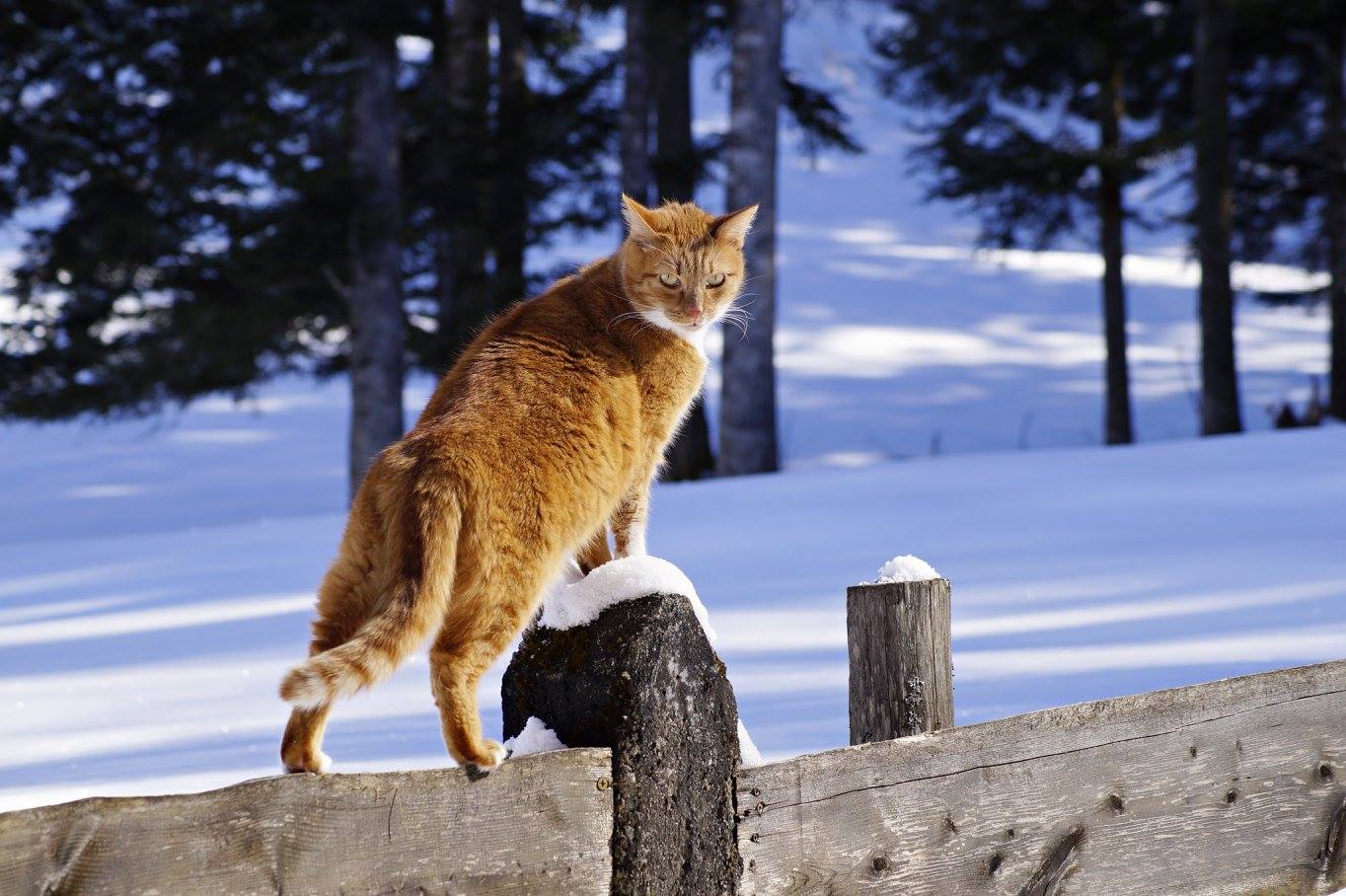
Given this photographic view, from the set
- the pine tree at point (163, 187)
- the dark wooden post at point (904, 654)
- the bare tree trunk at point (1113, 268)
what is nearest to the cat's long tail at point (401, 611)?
the dark wooden post at point (904, 654)

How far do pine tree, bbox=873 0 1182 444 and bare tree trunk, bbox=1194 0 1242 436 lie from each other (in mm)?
582

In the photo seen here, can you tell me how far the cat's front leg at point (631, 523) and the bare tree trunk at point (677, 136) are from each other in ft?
29.5

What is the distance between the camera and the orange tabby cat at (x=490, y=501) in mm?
1857

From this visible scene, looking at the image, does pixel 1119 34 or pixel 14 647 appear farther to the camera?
pixel 1119 34

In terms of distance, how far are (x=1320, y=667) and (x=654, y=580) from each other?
1572mm

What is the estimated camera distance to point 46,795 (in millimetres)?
3236

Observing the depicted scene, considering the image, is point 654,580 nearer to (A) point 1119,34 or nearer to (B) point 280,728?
(B) point 280,728

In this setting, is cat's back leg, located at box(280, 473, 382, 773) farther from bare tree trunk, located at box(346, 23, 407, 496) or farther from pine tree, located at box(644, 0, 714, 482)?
pine tree, located at box(644, 0, 714, 482)

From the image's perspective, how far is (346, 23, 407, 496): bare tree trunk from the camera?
10.9m

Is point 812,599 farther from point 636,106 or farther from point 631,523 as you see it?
point 636,106

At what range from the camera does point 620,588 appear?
6.35 feet

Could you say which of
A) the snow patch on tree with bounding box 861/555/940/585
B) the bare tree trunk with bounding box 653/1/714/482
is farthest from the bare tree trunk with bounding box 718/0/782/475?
the snow patch on tree with bounding box 861/555/940/585

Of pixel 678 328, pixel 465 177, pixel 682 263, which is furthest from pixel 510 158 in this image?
pixel 678 328

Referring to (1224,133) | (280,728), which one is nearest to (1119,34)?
(1224,133)
